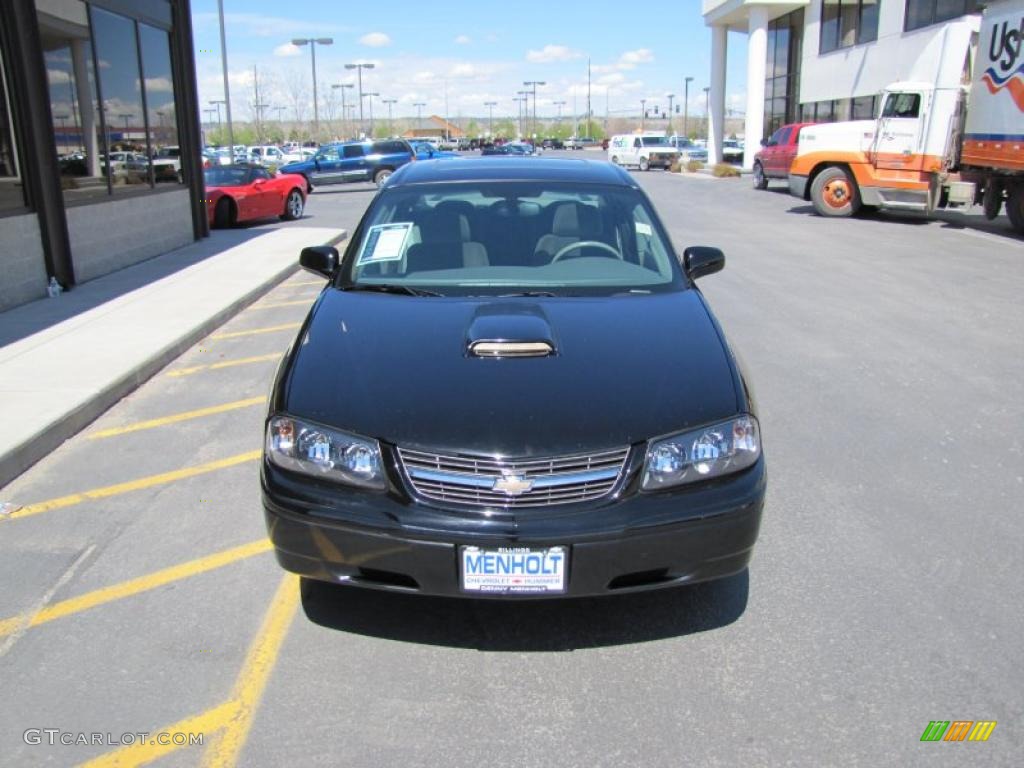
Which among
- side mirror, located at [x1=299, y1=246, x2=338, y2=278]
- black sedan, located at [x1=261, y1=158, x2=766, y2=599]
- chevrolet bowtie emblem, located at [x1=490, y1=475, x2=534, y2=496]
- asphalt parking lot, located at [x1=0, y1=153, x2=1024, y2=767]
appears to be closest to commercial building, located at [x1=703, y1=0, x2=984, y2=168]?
asphalt parking lot, located at [x1=0, y1=153, x2=1024, y2=767]

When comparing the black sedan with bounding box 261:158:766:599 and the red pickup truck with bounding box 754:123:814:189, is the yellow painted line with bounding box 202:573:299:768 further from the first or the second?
the red pickup truck with bounding box 754:123:814:189

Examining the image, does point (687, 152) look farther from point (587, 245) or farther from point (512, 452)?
point (512, 452)

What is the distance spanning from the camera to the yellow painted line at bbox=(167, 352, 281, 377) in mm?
7309

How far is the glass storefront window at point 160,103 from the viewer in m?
14.0

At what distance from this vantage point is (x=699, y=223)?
744 inches

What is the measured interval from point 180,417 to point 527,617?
11.7 ft

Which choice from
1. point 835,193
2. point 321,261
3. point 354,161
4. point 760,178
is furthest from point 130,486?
point 354,161

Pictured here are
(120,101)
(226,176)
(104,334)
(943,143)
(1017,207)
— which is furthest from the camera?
(226,176)

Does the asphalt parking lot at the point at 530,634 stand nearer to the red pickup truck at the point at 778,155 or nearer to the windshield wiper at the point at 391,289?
the windshield wiper at the point at 391,289

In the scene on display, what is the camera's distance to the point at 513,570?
289cm

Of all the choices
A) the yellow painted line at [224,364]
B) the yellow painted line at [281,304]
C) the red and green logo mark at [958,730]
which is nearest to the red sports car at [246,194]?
the yellow painted line at [281,304]

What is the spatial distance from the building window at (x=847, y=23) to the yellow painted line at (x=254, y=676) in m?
33.4

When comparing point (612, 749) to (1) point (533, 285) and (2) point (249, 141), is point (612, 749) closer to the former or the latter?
(1) point (533, 285)

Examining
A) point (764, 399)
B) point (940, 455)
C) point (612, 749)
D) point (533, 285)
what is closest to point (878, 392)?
point (764, 399)
